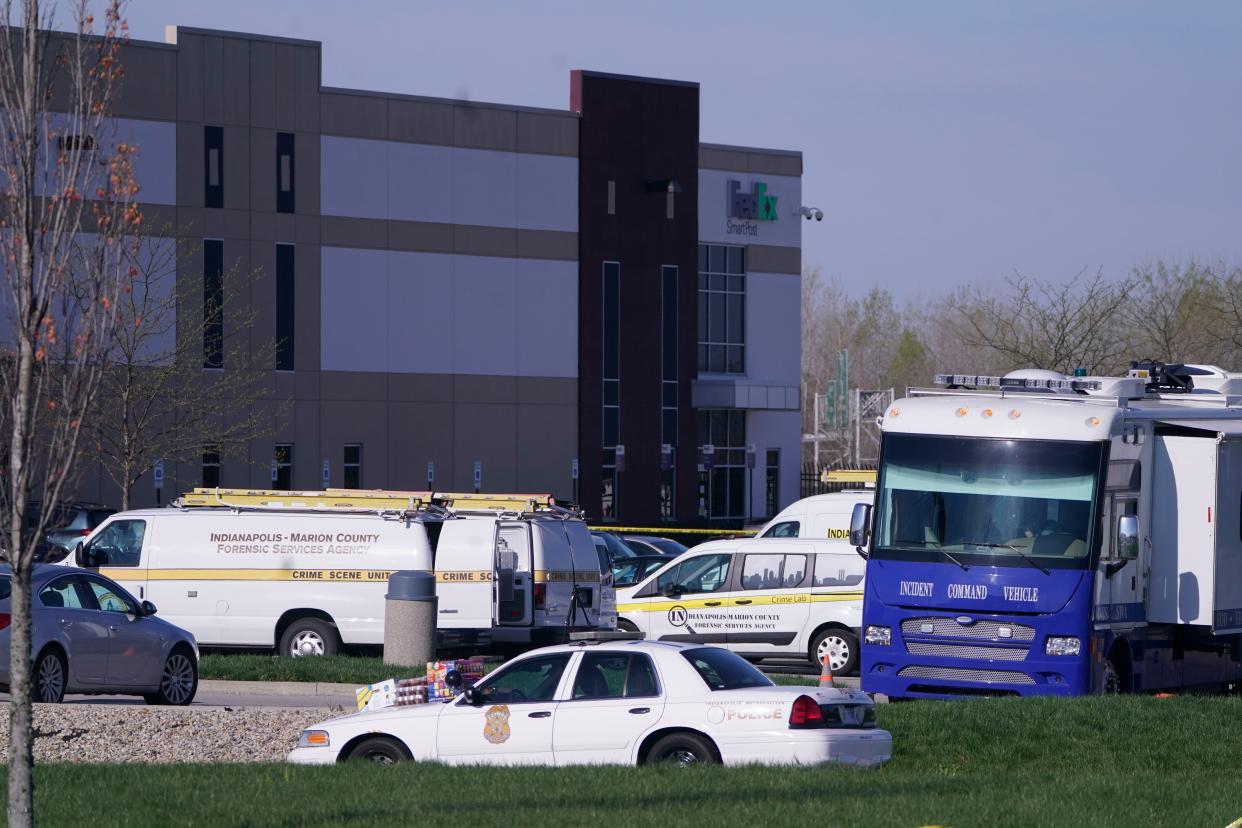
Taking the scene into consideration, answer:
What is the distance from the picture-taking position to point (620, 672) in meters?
12.7

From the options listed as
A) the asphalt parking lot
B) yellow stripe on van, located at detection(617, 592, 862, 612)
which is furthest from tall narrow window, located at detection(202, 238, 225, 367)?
the asphalt parking lot

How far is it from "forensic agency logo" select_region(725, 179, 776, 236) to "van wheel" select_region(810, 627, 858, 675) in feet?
130

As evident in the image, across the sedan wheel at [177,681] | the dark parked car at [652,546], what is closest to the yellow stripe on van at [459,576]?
the sedan wheel at [177,681]

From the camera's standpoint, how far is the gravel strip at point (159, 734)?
1418cm

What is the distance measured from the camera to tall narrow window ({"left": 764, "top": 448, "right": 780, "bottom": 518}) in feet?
206

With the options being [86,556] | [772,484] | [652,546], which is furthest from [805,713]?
[772,484]

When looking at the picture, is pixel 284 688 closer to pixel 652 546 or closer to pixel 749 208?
pixel 652 546

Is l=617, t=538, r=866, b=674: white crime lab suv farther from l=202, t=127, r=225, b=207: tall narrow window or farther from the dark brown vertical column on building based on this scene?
the dark brown vertical column on building

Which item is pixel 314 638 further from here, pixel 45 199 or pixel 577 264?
pixel 577 264

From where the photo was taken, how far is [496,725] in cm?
1265

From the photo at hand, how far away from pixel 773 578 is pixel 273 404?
28.8 m

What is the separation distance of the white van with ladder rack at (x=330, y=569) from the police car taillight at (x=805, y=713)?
33.5 ft

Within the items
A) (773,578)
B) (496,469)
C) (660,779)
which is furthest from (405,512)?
(496,469)

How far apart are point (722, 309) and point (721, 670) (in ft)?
161
